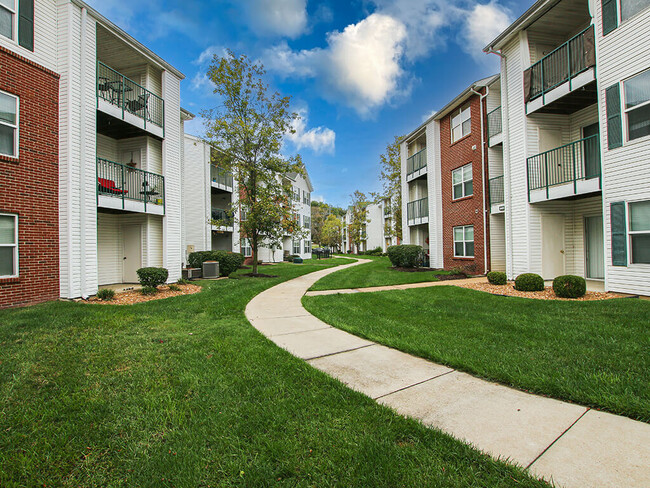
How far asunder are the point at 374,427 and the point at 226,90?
52.5 feet

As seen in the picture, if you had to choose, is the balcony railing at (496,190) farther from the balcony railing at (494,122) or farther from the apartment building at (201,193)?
the apartment building at (201,193)

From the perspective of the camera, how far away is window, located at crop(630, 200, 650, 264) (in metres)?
7.46

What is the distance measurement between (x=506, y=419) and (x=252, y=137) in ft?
48.8

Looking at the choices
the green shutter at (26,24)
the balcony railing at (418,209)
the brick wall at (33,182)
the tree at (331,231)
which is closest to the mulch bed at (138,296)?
the brick wall at (33,182)

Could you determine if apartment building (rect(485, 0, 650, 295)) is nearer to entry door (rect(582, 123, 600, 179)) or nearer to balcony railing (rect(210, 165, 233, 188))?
entry door (rect(582, 123, 600, 179))

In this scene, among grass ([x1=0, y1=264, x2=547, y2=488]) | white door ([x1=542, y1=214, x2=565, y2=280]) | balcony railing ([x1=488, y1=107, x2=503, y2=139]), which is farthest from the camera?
balcony railing ([x1=488, y1=107, x2=503, y2=139])

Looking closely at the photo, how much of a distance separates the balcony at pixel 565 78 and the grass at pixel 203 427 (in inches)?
443

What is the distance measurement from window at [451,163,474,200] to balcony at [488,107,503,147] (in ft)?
5.45

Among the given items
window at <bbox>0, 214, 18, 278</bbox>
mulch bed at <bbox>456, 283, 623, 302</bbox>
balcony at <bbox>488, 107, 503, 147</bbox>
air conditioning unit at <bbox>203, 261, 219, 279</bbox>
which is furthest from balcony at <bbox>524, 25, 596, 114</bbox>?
window at <bbox>0, 214, 18, 278</bbox>

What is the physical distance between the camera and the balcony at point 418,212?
58.4ft

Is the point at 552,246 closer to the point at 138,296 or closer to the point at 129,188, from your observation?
the point at 138,296

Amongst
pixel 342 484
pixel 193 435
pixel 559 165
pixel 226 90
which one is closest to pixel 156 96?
pixel 226 90

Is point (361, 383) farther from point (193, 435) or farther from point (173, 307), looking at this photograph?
point (173, 307)

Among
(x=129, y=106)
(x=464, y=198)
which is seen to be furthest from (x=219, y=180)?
(x=464, y=198)
